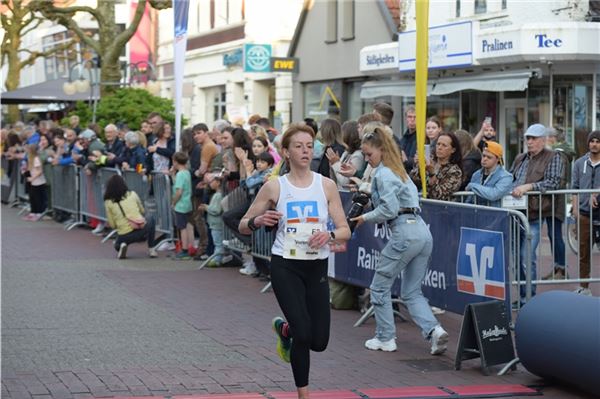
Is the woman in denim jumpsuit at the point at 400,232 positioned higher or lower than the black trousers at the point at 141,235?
higher

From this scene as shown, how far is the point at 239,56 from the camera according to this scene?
130 feet

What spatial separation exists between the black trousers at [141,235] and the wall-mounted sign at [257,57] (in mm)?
19605

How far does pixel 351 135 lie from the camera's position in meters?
11.8

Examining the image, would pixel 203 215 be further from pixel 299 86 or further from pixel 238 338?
pixel 299 86

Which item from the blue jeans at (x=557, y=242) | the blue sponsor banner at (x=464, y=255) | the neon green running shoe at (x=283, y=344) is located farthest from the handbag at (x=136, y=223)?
the neon green running shoe at (x=283, y=344)

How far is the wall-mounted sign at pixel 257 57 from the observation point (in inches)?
1425

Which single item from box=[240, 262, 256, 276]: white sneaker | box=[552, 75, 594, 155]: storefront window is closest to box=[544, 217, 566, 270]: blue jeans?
box=[240, 262, 256, 276]: white sneaker

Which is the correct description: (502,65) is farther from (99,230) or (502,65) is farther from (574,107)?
(99,230)

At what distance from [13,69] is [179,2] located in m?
29.9

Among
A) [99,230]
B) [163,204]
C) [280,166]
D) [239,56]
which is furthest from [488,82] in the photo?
[239,56]

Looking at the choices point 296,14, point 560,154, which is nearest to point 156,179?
point 560,154

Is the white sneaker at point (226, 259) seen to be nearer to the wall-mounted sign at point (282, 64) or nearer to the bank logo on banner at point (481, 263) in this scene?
the bank logo on banner at point (481, 263)

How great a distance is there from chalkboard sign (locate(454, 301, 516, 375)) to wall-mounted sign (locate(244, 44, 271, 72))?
1095 inches

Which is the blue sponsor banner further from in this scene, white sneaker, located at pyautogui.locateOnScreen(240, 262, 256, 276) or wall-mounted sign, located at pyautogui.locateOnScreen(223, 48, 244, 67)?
wall-mounted sign, located at pyautogui.locateOnScreen(223, 48, 244, 67)
